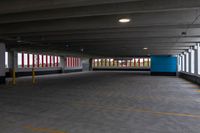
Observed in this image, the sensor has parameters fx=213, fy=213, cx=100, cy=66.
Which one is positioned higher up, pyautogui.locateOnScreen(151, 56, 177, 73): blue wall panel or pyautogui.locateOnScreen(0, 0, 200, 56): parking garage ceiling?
pyautogui.locateOnScreen(0, 0, 200, 56): parking garage ceiling

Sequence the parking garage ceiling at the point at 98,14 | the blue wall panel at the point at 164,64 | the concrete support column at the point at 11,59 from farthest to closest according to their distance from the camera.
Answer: the blue wall panel at the point at 164,64
the concrete support column at the point at 11,59
the parking garage ceiling at the point at 98,14

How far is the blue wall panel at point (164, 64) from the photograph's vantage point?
103ft

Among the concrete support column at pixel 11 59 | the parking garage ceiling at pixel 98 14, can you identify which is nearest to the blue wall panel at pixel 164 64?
the concrete support column at pixel 11 59

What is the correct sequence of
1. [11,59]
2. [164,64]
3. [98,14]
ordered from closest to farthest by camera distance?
[98,14], [11,59], [164,64]

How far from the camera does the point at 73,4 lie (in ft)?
19.2

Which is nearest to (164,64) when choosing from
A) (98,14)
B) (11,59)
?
(11,59)

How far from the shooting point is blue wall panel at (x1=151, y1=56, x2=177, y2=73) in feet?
103

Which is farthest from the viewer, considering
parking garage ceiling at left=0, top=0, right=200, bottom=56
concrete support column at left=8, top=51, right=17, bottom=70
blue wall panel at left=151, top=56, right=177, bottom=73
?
blue wall panel at left=151, top=56, right=177, bottom=73

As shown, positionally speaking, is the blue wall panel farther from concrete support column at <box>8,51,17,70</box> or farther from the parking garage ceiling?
the parking garage ceiling

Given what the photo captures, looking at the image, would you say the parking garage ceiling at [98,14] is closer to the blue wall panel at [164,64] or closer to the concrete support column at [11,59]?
the concrete support column at [11,59]

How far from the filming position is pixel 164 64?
105 feet

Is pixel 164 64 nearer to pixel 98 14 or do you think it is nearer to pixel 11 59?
pixel 11 59

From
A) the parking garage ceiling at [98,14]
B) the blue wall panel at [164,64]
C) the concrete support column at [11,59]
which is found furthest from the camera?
the blue wall panel at [164,64]

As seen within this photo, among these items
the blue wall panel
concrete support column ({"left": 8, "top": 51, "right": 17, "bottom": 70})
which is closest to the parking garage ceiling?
concrete support column ({"left": 8, "top": 51, "right": 17, "bottom": 70})
